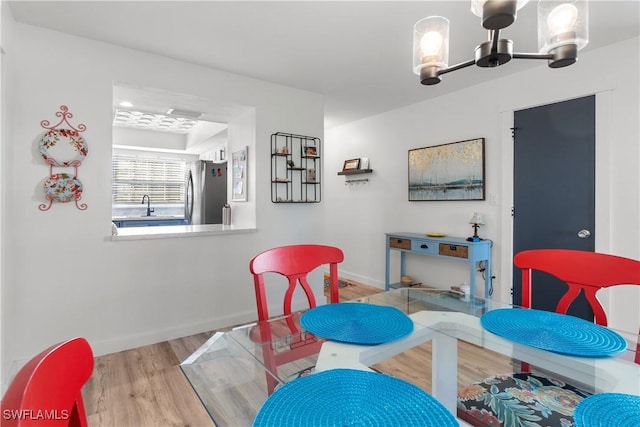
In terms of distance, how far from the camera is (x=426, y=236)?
3658mm

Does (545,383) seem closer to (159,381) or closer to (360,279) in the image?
(159,381)

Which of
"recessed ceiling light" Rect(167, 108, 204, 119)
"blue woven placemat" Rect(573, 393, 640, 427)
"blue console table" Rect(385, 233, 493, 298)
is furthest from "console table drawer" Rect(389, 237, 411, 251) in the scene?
"blue woven placemat" Rect(573, 393, 640, 427)

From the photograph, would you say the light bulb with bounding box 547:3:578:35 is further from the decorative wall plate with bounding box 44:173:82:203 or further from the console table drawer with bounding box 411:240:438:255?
the decorative wall plate with bounding box 44:173:82:203

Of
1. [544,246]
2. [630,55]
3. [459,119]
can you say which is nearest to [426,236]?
[544,246]

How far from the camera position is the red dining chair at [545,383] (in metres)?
1.07

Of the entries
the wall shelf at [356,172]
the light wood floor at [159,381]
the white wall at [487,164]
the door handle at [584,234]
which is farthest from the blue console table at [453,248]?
the wall shelf at [356,172]

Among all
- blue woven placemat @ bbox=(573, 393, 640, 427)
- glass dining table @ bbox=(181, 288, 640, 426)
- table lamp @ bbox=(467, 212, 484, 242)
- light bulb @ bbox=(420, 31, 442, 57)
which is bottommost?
glass dining table @ bbox=(181, 288, 640, 426)

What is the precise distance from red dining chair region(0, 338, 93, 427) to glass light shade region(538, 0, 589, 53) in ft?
4.90

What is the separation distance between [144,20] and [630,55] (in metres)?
3.51

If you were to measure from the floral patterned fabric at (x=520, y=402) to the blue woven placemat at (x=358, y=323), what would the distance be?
33cm

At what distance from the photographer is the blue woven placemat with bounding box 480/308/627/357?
1043 millimetres

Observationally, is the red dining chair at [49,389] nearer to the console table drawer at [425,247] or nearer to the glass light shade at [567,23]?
the glass light shade at [567,23]

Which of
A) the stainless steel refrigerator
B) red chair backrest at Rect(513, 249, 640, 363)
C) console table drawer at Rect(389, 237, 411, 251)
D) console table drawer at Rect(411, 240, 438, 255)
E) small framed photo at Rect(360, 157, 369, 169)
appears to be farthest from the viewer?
small framed photo at Rect(360, 157, 369, 169)

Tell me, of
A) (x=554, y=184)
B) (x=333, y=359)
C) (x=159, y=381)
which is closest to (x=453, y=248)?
(x=554, y=184)
